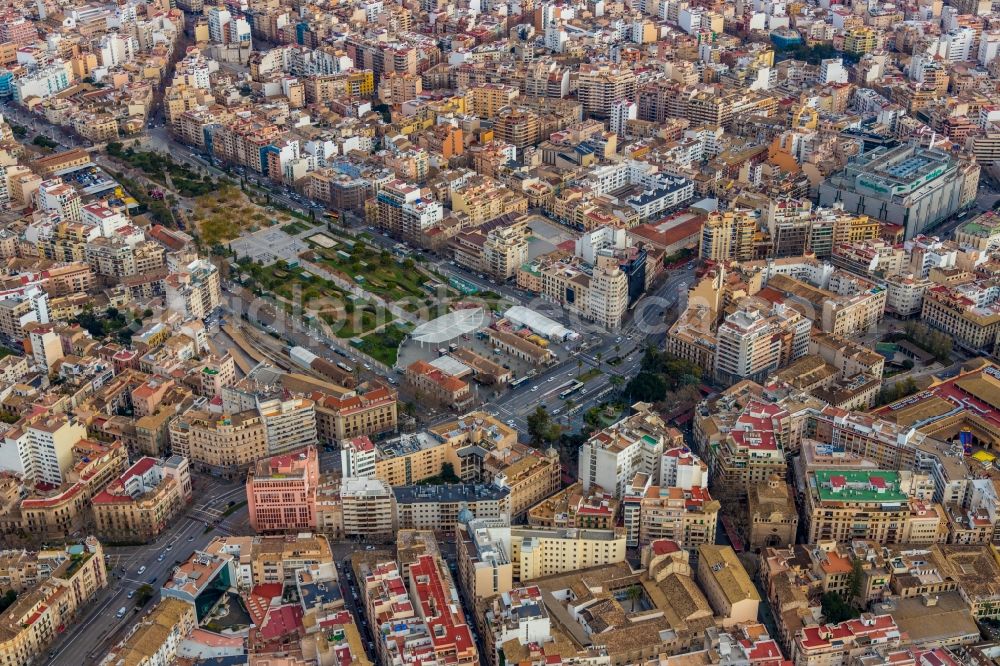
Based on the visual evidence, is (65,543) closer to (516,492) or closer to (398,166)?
(516,492)

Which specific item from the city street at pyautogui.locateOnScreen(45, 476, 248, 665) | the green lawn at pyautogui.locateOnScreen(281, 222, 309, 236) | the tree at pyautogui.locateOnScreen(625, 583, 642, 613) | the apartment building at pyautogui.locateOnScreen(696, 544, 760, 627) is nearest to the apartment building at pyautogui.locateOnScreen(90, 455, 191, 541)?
the city street at pyautogui.locateOnScreen(45, 476, 248, 665)

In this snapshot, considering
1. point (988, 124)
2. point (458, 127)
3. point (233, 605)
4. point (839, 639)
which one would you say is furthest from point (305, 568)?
point (988, 124)

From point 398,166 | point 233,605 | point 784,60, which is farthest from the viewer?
point 784,60

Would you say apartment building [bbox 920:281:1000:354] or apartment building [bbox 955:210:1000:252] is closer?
apartment building [bbox 920:281:1000:354]

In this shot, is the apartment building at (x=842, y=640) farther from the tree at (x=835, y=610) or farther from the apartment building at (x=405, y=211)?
the apartment building at (x=405, y=211)

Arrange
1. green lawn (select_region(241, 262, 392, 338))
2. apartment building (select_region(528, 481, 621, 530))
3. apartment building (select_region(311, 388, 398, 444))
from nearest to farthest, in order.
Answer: apartment building (select_region(528, 481, 621, 530))
apartment building (select_region(311, 388, 398, 444))
green lawn (select_region(241, 262, 392, 338))

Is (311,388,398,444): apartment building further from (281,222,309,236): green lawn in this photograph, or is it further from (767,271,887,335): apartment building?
(767,271,887,335): apartment building
